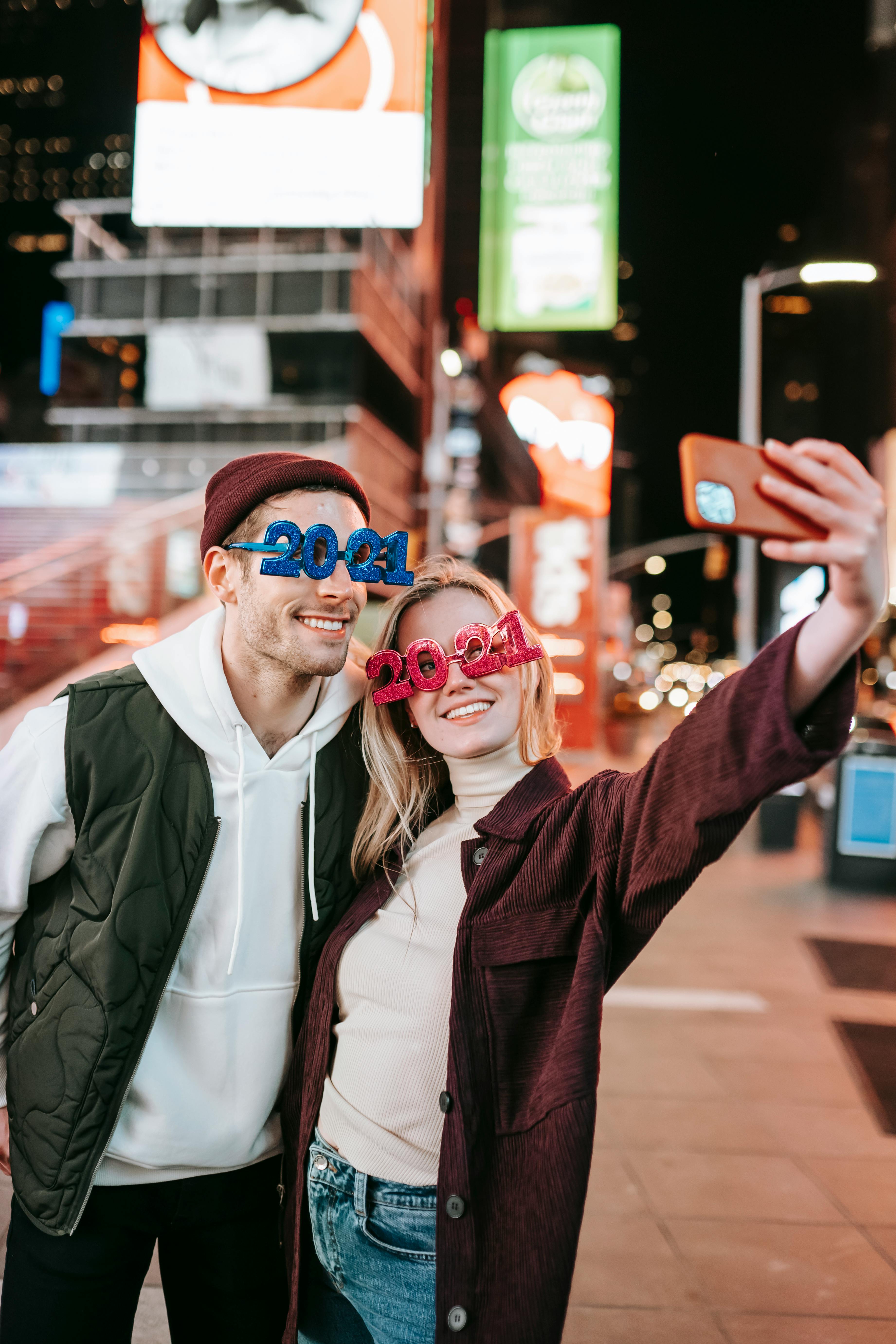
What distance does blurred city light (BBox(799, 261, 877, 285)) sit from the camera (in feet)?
32.8

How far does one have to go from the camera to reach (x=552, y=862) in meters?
1.87

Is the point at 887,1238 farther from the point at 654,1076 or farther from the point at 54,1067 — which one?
the point at 54,1067

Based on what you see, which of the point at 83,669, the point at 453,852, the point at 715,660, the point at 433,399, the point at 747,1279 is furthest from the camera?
the point at 715,660

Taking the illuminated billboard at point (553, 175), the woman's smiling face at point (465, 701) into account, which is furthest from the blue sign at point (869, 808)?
the woman's smiling face at point (465, 701)

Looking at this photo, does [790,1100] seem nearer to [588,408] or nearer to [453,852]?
[453,852]

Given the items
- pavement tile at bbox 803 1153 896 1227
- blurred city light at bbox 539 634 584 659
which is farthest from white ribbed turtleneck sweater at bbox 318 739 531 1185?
blurred city light at bbox 539 634 584 659

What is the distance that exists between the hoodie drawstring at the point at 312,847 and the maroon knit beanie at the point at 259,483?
2.02 ft

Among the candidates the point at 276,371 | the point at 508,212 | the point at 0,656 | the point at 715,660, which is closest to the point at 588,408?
the point at 276,371

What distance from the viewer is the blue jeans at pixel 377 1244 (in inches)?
73.4

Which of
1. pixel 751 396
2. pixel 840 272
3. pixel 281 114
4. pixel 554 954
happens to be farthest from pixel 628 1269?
pixel 751 396

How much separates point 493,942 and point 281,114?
3.99 metres

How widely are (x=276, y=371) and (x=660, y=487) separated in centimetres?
6827

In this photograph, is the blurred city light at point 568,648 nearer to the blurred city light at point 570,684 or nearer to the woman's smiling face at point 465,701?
the blurred city light at point 570,684

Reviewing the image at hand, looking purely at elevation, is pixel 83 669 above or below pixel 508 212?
below
